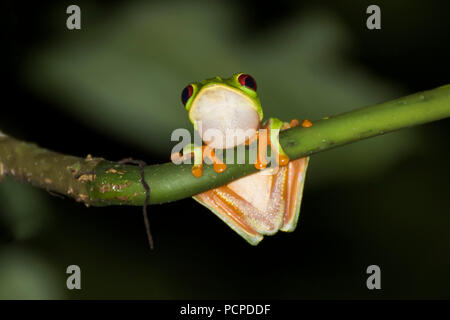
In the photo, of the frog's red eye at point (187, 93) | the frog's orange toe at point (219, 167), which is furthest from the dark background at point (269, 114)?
the frog's orange toe at point (219, 167)

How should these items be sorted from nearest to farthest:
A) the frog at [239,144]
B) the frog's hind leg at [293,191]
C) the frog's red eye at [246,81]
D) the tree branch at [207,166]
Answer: the tree branch at [207,166]
the frog at [239,144]
the frog's red eye at [246,81]
the frog's hind leg at [293,191]

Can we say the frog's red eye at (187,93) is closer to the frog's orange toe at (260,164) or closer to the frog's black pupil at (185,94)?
the frog's black pupil at (185,94)

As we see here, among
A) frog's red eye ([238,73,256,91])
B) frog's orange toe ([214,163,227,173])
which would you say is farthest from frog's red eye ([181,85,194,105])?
frog's orange toe ([214,163,227,173])

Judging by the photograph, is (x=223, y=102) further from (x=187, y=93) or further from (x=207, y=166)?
(x=207, y=166)

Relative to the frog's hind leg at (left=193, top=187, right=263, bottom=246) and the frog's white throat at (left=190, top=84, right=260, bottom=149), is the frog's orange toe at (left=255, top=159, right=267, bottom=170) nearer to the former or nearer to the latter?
the frog's white throat at (left=190, top=84, right=260, bottom=149)

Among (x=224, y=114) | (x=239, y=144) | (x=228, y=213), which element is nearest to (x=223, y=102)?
(x=224, y=114)
